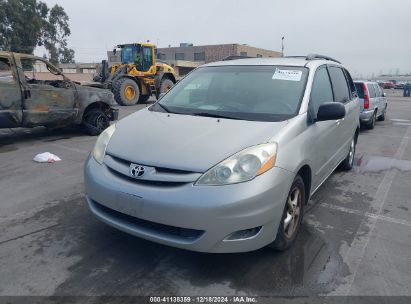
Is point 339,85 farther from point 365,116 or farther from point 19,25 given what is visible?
point 19,25

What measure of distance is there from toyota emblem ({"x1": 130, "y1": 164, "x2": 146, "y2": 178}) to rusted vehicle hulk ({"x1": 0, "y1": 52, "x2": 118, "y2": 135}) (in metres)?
5.45

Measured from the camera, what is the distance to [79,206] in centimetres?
412

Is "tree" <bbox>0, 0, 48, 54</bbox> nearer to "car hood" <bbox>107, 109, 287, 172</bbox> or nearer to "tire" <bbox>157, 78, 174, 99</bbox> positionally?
"tire" <bbox>157, 78, 174, 99</bbox>

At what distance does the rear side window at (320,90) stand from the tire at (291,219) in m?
0.93

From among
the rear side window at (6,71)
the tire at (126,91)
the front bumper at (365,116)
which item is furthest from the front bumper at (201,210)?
the tire at (126,91)

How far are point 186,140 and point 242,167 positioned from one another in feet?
1.84

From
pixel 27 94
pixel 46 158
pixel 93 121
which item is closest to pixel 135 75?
pixel 93 121

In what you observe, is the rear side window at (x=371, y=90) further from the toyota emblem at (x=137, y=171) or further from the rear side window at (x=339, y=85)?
the toyota emblem at (x=137, y=171)

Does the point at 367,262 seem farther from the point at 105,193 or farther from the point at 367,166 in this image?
the point at 367,166

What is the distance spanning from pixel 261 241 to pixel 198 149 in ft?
2.84

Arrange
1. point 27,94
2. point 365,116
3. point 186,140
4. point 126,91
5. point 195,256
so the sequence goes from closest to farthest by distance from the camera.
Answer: point 186,140 → point 195,256 → point 27,94 → point 365,116 → point 126,91

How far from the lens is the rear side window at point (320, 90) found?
371 centimetres

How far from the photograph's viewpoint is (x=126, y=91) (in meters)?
16.1

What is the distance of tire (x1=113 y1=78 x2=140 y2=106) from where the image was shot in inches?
622
